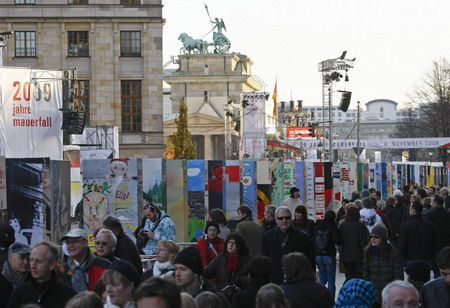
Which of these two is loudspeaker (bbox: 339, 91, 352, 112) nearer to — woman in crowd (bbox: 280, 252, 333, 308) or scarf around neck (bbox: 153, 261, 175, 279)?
scarf around neck (bbox: 153, 261, 175, 279)

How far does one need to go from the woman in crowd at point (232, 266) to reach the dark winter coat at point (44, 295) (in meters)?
3.26

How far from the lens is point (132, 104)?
5759cm

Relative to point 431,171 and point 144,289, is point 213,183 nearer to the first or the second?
point 144,289

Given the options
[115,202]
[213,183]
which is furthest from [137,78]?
[115,202]

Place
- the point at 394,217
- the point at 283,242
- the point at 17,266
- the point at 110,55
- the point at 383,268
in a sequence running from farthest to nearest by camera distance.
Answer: the point at 110,55 → the point at 394,217 → the point at 283,242 → the point at 383,268 → the point at 17,266

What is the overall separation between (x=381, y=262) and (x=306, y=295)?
3578mm

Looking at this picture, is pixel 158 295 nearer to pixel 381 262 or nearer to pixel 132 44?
pixel 381 262

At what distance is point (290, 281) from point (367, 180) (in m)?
33.4

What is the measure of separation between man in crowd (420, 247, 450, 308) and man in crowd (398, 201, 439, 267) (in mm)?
6334

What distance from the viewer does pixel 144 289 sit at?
552 cm

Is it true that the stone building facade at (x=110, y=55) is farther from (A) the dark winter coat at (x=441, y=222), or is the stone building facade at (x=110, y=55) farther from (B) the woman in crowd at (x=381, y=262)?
(B) the woman in crowd at (x=381, y=262)

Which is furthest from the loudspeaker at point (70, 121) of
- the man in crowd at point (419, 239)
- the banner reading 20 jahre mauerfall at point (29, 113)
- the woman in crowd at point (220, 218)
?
the woman in crowd at point (220, 218)

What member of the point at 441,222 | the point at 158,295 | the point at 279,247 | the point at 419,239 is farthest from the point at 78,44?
the point at 158,295

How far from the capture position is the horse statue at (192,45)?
146 metres
